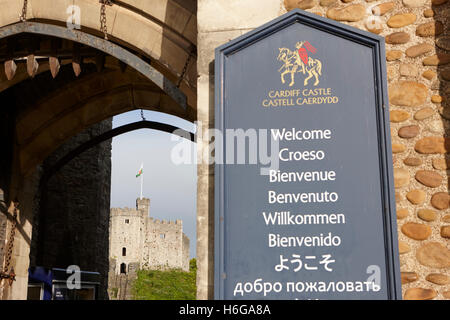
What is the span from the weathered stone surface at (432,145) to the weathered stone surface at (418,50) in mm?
563

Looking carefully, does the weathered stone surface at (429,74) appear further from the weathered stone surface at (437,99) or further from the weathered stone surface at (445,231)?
the weathered stone surface at (445,231)

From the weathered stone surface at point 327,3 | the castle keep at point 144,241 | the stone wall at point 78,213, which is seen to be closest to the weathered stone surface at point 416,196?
the weathered stone surface at point 327,3

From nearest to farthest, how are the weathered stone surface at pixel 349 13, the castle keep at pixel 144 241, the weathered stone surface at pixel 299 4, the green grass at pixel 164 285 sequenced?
1. the weathered stone surface at pixel 349 13
2. the weathered stone surface at pixel 299 4
3. the green grass at pixel 164 285
4. the castle keep at pixel 144 241

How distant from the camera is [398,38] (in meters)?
3.81

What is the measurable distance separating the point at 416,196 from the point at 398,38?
104 cm

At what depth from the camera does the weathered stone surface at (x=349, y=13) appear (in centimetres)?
391

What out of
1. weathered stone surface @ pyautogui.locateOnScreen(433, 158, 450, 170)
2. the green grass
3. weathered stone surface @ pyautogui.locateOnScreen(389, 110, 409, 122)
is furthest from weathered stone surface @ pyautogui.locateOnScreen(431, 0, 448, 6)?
the green grass

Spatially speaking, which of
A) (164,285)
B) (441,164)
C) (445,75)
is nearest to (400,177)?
(441,164)

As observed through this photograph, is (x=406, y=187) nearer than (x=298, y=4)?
Yes

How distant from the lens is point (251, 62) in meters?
3.82

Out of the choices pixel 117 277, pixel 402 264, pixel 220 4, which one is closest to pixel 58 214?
pixel 220 4

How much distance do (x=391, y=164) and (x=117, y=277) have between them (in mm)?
33345
